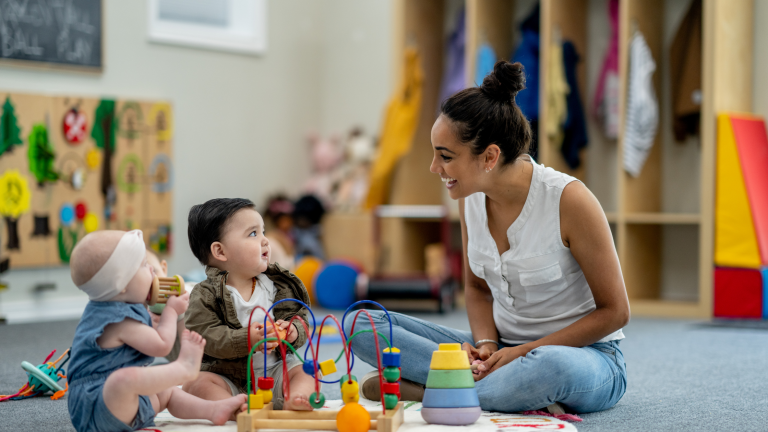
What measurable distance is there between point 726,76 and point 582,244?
236 cm

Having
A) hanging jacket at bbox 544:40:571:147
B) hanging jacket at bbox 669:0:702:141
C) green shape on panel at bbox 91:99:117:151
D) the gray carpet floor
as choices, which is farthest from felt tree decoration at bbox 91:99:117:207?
hanging jacket at bbox 669:0:702:141

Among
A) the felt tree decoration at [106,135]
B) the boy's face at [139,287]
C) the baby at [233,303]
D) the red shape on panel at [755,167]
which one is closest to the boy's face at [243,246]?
the baby at [233,303]

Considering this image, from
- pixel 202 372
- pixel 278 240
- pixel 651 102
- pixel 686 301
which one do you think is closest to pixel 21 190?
pixel 278 240

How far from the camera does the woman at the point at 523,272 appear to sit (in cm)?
167

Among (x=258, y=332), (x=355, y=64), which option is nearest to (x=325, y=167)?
(x=355, y=64)

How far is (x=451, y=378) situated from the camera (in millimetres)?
1568

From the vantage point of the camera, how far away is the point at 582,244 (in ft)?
5.54

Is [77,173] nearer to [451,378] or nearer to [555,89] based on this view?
[555,89]

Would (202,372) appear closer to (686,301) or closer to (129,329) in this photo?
(129,329)

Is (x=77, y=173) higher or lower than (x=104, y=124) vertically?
lower

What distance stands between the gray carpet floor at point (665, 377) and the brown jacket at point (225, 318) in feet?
1.00

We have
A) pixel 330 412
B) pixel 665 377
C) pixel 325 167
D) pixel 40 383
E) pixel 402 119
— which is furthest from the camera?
pixel 325 167

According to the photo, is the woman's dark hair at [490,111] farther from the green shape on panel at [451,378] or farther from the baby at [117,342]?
the baby at [117,342]

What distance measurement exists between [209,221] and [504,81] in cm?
72
